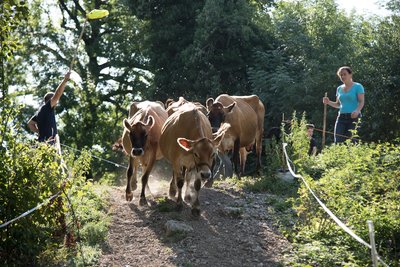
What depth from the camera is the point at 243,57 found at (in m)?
26.2

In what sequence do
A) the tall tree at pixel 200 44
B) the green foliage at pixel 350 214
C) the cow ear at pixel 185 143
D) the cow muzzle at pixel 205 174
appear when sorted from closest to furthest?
the green foliage at pixel 350 214 → the cow muzzle at pixel 205 174 → the cow ear at pixel 185 143 → the tall tree at pixel 200 44

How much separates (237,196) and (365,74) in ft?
38.5

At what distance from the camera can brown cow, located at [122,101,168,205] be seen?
11.3 m

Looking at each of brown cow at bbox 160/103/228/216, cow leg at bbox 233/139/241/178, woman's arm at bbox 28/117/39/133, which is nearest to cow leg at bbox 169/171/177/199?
brown cow at bbox 160/103/228/216

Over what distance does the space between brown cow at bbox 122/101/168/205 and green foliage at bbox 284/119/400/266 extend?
3195mm

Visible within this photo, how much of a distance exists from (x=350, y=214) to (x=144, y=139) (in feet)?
14.2

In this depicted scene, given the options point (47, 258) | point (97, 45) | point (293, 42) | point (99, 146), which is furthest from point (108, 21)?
point (47, 258)

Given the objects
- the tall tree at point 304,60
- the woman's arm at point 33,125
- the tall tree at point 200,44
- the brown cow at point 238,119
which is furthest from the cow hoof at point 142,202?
the tall tree at point 200,44

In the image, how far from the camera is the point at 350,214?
827 cm

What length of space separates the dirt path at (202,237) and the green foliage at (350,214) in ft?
1.74

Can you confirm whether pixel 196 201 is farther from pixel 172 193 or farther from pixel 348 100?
pixel 348 100

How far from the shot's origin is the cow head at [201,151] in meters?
10.2

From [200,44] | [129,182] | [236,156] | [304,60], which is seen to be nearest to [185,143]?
[129,182]

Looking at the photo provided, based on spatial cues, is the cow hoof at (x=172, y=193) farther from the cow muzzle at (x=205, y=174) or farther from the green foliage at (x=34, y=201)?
the green foliage at (x=34, y=201)
